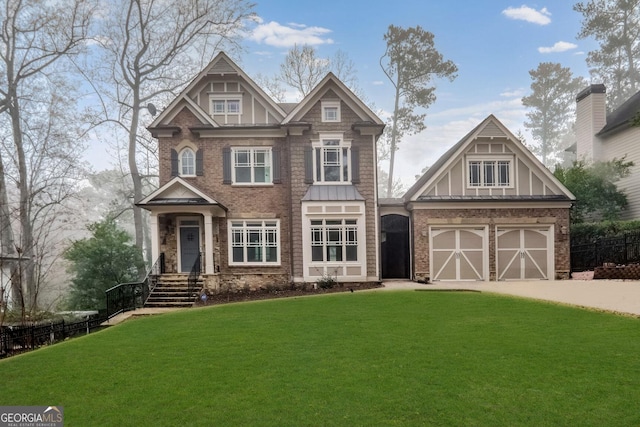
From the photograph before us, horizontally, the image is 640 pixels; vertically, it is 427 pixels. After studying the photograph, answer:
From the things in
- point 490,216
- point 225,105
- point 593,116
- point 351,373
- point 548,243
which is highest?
point 593,116

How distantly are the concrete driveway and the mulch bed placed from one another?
133 centimetres

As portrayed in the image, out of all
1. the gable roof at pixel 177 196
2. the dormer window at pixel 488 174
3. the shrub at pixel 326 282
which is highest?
the dormer window at pixel 488 174

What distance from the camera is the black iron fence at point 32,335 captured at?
9320mm

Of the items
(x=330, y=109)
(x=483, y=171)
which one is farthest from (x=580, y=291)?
(x=330, y=109)

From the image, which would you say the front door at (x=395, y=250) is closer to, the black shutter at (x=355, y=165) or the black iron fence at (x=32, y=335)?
the black shutter at (x=355, y=165)

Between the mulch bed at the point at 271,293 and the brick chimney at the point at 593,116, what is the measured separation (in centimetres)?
1944

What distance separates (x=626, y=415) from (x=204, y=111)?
55.6ft

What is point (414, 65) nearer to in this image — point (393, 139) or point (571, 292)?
point (393, 139)

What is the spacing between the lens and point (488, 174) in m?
17.7

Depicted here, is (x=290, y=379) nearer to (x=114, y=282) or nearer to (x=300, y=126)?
(x=300, y=126)

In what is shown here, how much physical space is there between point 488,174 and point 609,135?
1274 cm

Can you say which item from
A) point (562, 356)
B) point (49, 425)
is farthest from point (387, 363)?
point (49, 425)

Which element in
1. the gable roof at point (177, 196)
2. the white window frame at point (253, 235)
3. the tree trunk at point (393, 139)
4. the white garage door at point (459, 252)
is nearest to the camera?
the gable roof at point (177, 196)

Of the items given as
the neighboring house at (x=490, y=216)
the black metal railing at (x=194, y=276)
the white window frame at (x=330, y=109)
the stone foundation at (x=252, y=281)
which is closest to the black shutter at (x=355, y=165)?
the white window frame at (x=330, y=109)
